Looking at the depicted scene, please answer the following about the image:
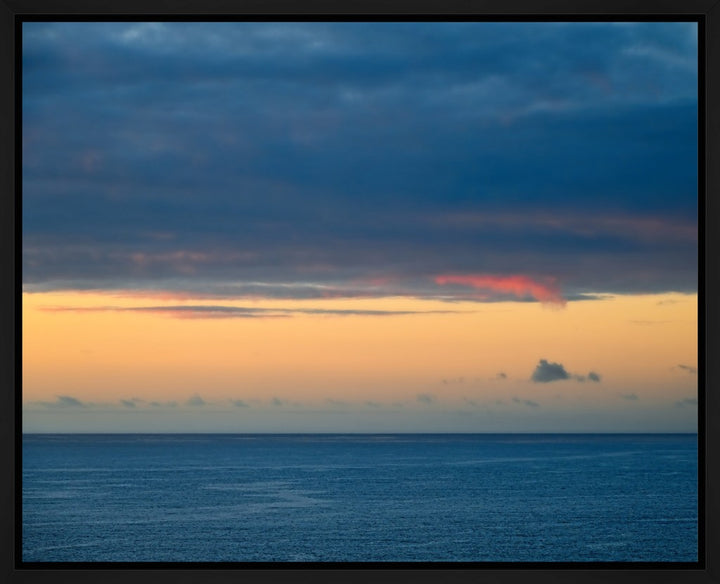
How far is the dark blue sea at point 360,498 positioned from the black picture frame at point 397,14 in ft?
72.6

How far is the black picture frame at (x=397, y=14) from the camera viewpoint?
1979 millimetres

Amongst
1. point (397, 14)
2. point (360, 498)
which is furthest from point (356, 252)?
point (397, 14)

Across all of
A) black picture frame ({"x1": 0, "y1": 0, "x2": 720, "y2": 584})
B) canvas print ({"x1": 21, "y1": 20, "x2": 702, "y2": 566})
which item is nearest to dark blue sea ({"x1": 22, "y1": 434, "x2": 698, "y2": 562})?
canvas print ({"x1": 21, "y1": 20, "x2": 702, "y2": 566})

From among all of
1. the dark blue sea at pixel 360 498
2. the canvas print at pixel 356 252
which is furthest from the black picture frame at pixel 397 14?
the canvas print at pixel 356 252

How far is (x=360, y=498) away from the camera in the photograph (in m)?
32.8

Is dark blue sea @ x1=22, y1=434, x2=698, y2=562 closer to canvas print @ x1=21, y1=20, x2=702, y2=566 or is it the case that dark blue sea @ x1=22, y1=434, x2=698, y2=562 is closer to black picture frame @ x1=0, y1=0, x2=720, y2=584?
canvas print @ x1=21, y1=20, x2=702, y2=566

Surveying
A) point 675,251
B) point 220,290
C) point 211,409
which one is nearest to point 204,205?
point 220,290

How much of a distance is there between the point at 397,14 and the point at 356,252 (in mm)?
36260

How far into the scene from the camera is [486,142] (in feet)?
128

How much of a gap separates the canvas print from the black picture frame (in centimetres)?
3408

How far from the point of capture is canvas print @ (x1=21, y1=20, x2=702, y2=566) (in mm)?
37531

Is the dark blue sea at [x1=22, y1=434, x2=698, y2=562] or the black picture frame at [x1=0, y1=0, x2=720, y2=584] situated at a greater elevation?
the black picture frame at [x1=0, y1=0, x2=720, y2=584]

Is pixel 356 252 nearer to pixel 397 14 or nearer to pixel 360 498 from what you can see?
pixel 360 498

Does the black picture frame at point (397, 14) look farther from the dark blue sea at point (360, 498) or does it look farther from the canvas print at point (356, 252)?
the canvas print at point (356, 252)
